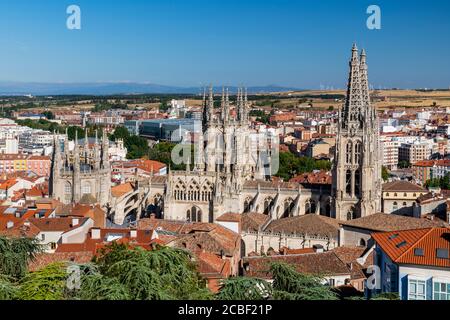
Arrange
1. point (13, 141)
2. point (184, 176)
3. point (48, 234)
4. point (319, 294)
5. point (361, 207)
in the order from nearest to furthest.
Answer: point (319, 294) < point (48, 234) < point (361, 207) < point (184, 176) < point (13, 141)

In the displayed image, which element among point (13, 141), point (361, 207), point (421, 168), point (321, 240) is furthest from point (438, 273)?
point (13, 141)

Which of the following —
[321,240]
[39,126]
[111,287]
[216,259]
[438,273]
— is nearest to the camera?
[111,287]

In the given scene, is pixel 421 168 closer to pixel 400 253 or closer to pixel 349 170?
pixel 349 170

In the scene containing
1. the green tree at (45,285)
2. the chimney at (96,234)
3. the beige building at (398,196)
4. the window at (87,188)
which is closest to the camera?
the green tree at (45,285)

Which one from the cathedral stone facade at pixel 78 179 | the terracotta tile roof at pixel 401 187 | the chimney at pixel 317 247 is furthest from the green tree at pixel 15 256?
the terracotta tile roof at pixel 401 187

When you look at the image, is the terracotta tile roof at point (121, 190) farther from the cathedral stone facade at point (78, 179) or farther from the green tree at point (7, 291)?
the green tree at point (7, 291)

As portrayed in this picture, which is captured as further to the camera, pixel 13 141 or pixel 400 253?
pixel 13 141

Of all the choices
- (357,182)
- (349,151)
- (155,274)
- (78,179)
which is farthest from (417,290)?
(78,179)

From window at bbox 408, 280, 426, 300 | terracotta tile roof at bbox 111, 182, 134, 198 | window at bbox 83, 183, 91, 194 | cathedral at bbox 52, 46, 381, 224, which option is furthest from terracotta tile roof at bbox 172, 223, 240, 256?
terracotta tile roof at bbox 111, 182, 134, 198
